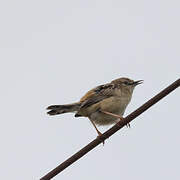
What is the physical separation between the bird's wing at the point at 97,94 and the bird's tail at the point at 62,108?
0.20 metres

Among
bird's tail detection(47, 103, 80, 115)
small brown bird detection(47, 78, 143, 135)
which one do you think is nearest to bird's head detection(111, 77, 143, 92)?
small brown bird detection(47, 78, 143, 135)

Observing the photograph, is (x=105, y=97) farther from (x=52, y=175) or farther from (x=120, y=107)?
(x=52, y=175)

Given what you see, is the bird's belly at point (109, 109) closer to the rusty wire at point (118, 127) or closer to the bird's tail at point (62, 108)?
the bird's tail at point (62, 108)

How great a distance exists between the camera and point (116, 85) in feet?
28.3

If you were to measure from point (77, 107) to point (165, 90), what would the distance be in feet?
14.8

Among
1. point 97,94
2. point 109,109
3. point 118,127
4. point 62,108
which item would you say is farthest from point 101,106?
point 118,127

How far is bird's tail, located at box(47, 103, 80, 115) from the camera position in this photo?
803 cm

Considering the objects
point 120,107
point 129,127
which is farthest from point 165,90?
point 120,107

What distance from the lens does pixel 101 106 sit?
8078 mm

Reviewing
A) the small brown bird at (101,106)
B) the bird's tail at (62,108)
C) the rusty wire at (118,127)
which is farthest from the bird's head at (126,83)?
the rusty wire at (118,127)

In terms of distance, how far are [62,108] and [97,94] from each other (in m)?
0.78

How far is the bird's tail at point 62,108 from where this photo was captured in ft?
26.3

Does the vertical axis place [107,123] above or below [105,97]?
below

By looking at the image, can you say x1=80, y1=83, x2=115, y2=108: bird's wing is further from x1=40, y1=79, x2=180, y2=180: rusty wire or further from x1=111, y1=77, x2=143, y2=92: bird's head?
x1=40, y1=79, x2=180, y2=180: rusty wire
